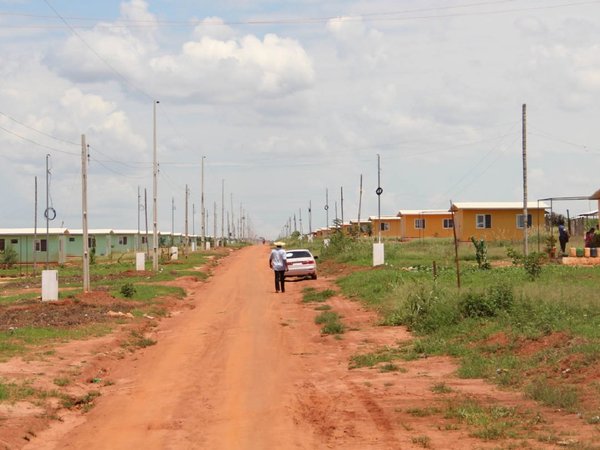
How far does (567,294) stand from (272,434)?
443 inches

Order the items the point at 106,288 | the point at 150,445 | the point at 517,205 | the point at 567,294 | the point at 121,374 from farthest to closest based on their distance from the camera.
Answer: the point at 517,205 → the point at 106,288 → the point at 567,294 → the point at 121,374 → the point at 150,445

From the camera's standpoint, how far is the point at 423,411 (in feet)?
36.0

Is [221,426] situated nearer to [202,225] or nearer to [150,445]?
[150,445]

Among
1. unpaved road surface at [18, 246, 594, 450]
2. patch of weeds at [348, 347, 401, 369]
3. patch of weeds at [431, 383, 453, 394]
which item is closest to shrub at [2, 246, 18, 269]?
unpaved road surface at [18, 246, 594, 450]

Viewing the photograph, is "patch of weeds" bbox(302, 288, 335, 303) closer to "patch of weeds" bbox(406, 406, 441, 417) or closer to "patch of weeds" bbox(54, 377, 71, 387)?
"patch of weeds" bbox(54, 377, 71, 387)

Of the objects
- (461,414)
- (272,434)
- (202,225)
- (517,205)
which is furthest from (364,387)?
(202,225)

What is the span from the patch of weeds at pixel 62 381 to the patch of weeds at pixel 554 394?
7248 mm

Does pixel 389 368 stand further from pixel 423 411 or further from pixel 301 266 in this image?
pixel 301 266

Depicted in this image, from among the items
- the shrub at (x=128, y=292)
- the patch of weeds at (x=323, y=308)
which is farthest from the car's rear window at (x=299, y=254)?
the patch of weeds at (x=323, y=308)

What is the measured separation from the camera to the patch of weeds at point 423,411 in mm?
10844

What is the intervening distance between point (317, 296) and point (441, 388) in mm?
16973

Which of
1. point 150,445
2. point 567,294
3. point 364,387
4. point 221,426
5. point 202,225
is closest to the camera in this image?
point 150,445

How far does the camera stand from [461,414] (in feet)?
34.8

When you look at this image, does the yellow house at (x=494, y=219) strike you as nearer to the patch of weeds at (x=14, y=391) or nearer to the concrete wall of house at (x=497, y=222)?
the concrete wall of house at (x=497, y=222)
